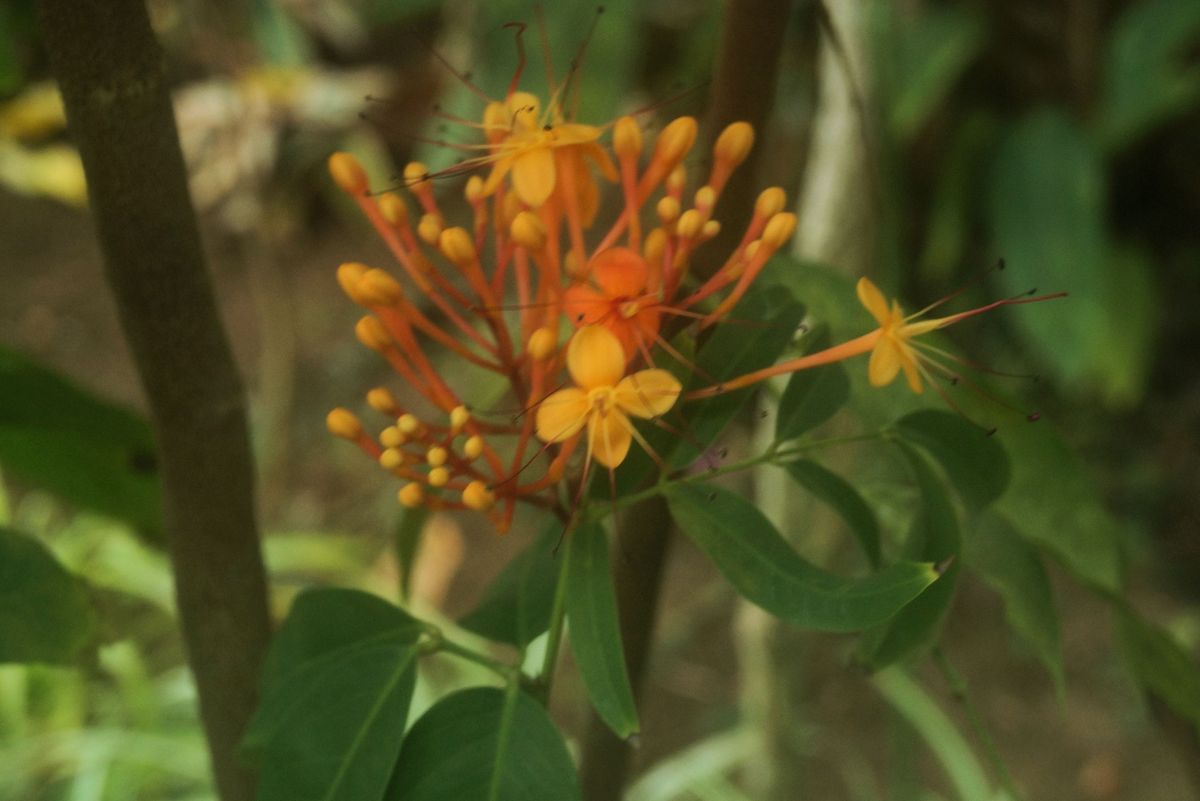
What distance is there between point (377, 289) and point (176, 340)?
94 mm

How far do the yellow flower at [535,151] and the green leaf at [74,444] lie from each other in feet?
0.85

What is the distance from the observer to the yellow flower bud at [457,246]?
12.9 inches

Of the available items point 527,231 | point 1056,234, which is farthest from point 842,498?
point 1056,234

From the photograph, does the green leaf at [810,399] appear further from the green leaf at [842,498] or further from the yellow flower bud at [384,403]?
the yellow flower bud at [384,403]

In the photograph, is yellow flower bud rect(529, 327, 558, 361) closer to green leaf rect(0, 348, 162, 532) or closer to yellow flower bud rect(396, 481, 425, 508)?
yellow flower bud rect(396, 481, 425, 508)

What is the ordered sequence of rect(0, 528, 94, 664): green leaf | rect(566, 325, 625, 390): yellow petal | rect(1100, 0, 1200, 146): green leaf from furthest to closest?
rect(1100, 0, 1200, 146): green leaf < rect(0, 528, 94, 664): green leaf < rect(566, 325, 625, 390): yellow petal

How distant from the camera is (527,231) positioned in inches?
11.9

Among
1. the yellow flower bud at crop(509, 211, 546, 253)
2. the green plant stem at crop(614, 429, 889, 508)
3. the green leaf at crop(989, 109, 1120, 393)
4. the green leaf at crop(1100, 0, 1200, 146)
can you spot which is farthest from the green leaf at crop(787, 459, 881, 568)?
the green leaf at crop(1100, 0, 1200, 146)

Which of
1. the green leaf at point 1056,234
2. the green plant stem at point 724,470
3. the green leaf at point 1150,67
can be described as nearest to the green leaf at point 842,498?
the green plant stem at point 724,470

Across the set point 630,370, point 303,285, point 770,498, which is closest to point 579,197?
point 630,370

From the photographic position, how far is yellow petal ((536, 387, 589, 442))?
288 mm

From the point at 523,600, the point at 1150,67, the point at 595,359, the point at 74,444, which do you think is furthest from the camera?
the point at 1150,67

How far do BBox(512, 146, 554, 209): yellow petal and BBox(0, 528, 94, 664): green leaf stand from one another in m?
0.23

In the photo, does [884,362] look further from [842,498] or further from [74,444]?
[74,444]
